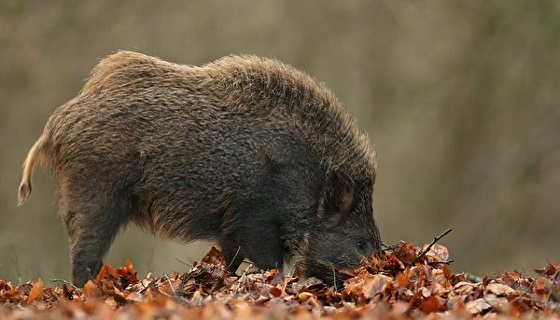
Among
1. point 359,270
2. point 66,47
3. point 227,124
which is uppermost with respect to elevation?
point 66,47

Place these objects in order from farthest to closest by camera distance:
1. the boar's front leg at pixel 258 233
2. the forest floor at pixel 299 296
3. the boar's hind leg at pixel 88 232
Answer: the boar's front leg at pixel 258 233
the boar's hind leg at pixel 88 232
the forest floor at pixel 299 296

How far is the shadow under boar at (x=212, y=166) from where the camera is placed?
22.1 feet

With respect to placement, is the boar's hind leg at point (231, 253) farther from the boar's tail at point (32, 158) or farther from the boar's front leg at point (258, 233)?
the boar's tail at point (32, 158)

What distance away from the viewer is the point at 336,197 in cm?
705

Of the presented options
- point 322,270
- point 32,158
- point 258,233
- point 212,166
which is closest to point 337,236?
point 322,270

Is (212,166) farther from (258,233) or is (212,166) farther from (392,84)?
(392,84)

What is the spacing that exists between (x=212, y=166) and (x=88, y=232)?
0.93 meters

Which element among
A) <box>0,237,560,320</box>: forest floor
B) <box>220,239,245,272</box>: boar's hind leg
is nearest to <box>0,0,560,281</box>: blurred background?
<box>220,239,245,272</box>: boar's hind leg

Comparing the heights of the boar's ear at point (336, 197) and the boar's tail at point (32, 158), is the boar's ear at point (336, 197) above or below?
above

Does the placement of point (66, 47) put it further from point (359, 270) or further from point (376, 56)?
point (359, 270)

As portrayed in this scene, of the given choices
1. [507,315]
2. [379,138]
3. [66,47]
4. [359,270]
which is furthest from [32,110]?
[507,315]

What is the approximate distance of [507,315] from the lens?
4.77 m

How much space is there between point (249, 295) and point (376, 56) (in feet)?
35.6

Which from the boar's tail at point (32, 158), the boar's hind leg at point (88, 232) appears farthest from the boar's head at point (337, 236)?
the boar's tail at point (32, 158)
